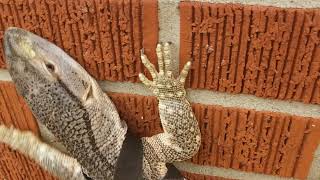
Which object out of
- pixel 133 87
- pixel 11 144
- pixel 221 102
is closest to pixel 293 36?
pixel 221 102

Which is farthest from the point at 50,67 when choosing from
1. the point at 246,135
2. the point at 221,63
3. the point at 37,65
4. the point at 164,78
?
the point at 246,135

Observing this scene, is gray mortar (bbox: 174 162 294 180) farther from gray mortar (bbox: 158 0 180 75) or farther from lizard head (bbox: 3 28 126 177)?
gray mortar (bbox: 158 0 180 75)

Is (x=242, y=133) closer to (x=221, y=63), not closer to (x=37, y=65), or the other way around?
(x=221, y=63)

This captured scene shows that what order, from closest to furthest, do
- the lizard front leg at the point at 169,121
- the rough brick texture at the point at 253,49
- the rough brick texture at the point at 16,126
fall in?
the rough brick texture at the point at 253,49 → the lizard front leg at the point at 169,121 → the rough brick texture at the point at 16,126

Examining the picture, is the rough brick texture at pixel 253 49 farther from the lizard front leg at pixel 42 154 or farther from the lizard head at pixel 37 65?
the lizard front leg at pixel 42 154

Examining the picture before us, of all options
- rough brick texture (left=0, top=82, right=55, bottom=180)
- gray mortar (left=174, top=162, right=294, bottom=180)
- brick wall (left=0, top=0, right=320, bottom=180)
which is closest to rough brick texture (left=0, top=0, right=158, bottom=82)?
brick wall (left=0, top=0, right=320, bottom=180)

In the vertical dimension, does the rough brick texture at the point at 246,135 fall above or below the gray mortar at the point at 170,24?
below

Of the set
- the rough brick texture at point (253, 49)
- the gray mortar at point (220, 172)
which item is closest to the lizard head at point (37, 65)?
the rough brick texture at point (253, 49)
